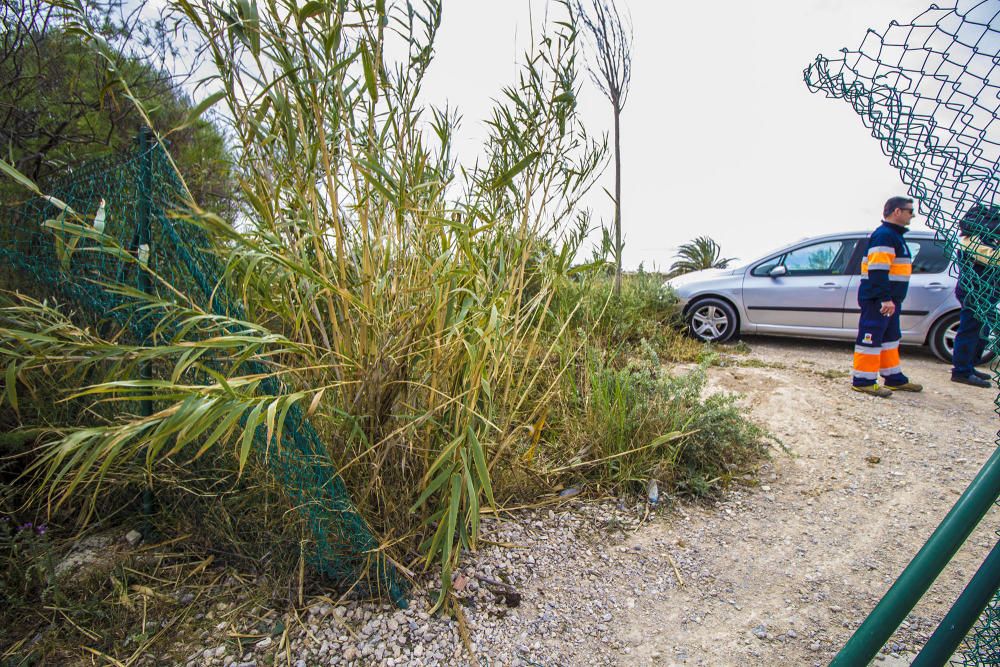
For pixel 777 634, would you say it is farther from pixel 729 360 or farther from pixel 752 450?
pixel 729 360

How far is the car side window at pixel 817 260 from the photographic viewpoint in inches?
268

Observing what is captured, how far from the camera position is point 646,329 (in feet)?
22.0

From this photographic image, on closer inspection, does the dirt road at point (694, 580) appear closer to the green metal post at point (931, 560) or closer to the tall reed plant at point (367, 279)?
the tall reed plant at point (367, 279)

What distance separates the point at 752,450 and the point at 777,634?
65.5 inches

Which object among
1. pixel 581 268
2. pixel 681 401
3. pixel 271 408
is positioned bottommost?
pixel 681 401

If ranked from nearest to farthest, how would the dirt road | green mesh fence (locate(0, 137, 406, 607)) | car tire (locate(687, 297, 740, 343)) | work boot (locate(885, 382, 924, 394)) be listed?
1. green mesh fence (locate(0, 137, 406, 607))
2. the dirt road
3. work boot (locate(885, 382, 924, 394))
4. car tire (locate(687, 297, 740, 343))

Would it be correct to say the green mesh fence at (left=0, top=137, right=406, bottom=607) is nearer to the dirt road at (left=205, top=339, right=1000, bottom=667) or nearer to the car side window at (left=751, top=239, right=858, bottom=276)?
the dirt road at (left=205, top=339, right=1000, bottom=667)

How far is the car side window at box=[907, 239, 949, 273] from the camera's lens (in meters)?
6.43

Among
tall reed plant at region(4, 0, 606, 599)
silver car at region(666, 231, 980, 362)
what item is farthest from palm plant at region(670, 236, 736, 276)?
tall reed plant at region(4, 0, 606, 599)

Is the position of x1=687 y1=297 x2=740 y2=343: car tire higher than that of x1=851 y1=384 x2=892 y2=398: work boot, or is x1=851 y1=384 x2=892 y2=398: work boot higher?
x1=687 y1=297 x2=740 y2=343: car tire

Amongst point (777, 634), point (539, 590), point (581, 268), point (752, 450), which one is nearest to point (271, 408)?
point (581, 268)

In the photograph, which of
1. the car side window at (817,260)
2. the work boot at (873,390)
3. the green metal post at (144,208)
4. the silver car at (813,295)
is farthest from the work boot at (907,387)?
the green metal post at (144,208)

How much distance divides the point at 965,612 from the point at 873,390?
4742 mm

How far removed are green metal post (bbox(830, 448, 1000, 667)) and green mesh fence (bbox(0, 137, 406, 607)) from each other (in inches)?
55.7
